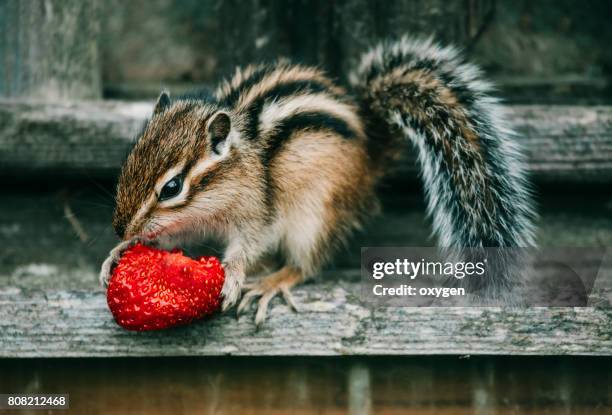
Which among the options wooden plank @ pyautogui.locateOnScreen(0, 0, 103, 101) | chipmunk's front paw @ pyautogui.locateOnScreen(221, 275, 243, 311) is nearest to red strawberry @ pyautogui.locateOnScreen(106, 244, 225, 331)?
chipmunk's front paw @ pyautogui.locateOnScreen(221, 275, 243, 311)

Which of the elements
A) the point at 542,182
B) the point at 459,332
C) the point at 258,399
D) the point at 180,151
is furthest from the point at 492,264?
the point at 180,151

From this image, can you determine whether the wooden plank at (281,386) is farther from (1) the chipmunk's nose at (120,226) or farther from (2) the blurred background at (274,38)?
(2) the blurred background at (274,38)

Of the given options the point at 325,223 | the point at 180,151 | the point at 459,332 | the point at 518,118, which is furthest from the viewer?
the point at 518,118

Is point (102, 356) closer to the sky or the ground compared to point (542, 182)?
closer to the ground

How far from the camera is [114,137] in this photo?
5.20 ft

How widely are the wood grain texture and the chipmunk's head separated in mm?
200

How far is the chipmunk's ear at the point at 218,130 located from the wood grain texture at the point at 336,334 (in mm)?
390

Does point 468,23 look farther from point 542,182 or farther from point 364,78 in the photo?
point 542,182

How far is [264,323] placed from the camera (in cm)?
125

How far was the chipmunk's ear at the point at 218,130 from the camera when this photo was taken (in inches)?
53.9

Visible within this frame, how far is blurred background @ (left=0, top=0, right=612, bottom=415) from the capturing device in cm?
126

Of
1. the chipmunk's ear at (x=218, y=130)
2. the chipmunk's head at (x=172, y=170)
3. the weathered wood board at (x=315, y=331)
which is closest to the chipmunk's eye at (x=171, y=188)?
the chipmunk's head at (x=172, y=170)

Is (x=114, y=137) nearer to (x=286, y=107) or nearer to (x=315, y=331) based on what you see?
(x=286, y=107)

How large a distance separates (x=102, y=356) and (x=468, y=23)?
1192mm
